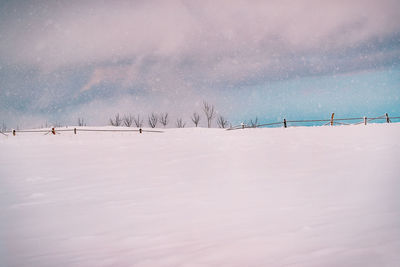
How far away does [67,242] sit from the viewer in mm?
3346

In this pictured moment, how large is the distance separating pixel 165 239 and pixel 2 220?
8.53ft

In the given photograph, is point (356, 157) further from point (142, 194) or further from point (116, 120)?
point (116, 120)

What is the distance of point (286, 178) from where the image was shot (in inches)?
234

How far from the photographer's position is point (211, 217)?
383cm

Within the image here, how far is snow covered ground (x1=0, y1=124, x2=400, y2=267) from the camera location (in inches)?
105

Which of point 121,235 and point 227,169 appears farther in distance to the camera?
point 227,169

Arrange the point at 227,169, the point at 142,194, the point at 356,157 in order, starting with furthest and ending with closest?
the point at 356,157
the point at 227,169
the point at 142,194

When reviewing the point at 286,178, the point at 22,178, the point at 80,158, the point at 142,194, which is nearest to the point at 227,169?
the point at 286,178

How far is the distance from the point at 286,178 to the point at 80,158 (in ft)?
25.8

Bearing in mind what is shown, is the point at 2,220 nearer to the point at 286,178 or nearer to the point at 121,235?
the point at 121,235

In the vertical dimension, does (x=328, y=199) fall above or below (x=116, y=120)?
below

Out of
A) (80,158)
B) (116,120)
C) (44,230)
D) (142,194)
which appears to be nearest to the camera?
(44,230)

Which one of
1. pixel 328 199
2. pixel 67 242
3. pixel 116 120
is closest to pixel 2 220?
pixel 67 242

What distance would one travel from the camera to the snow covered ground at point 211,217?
266 centimetres
